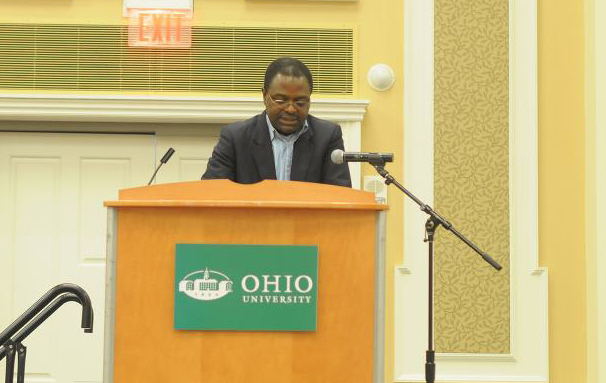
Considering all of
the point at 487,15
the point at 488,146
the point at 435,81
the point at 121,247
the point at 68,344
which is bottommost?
the point at 68,344

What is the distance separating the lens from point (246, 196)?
216 cm

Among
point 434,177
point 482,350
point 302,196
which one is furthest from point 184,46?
point 302,196

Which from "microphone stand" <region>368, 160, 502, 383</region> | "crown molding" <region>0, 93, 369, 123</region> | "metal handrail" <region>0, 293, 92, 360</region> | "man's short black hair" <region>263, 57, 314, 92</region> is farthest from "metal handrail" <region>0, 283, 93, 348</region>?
"crown molding" <region>0, 93, 369, 123</region>

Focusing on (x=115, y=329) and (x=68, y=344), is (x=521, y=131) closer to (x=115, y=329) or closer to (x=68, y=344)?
(x=68, y=344)

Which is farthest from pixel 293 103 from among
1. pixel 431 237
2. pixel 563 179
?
pixel 563 179

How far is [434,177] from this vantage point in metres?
5.09

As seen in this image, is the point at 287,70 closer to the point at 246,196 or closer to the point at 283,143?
the point at 283,143

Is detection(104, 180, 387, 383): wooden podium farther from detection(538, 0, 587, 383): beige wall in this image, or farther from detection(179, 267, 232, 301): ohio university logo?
detection(538, 0, 587, 383): beige wall

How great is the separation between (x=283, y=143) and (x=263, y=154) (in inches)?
3.3

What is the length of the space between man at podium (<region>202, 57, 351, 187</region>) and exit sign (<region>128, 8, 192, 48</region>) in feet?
7.56

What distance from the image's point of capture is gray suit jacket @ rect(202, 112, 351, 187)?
9.34ft

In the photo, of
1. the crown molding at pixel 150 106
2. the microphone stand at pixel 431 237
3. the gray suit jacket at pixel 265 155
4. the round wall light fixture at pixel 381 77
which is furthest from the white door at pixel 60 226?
the gray suit jacket at pixel 265 155

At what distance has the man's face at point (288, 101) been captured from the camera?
2826 millimetres

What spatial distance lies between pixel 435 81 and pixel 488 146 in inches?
19.5
